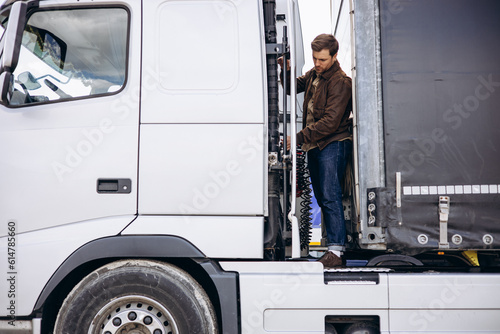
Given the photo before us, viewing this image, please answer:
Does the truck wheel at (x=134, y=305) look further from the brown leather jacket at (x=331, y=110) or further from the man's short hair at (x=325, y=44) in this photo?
the man's short hair at (x=325, y=44)

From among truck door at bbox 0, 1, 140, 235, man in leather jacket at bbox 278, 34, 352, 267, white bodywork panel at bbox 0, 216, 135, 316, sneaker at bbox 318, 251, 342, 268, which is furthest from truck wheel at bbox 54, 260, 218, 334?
man in leather jacket at bbox 278, 34, 352, 267

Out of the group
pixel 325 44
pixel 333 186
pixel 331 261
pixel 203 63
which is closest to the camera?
pixel 203 63

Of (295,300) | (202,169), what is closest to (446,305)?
(295,300)

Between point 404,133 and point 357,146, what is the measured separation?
340 millimetres

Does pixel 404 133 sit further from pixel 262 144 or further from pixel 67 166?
pixel 67 166

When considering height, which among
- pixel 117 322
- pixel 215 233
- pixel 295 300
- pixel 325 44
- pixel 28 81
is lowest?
pixel 117 322

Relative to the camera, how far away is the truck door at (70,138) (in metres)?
3.09

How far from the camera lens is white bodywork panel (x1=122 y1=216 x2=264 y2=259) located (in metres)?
3.08

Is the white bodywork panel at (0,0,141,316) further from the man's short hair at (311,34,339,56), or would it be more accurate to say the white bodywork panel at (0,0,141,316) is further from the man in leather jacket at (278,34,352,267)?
the man's short hair at (311,34,339,56)

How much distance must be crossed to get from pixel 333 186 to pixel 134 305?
1721mm

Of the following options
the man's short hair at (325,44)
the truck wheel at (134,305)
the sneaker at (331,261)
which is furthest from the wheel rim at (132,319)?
the man's short hair at (325,44)

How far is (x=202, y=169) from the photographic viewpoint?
3.11m

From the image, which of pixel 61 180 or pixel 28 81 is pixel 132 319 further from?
pixel 28 81

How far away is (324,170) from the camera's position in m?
3.56
